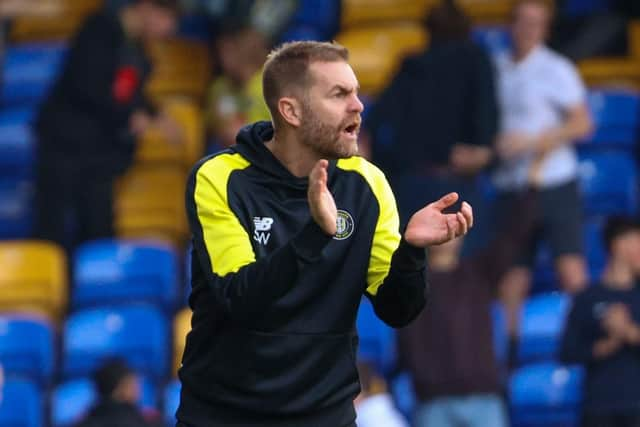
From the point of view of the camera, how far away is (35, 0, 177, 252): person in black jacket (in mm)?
10086

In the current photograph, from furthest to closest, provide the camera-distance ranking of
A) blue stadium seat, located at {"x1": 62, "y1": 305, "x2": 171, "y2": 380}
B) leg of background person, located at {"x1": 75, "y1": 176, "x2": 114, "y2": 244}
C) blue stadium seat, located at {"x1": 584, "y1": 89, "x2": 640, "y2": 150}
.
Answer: blue stadium seat, located at {"x1": 584, "y1": 89, "x2": 640, "y2": 150} → leg of background person, located at {"x1": 75, "y1": 176, "x2": 114, "y2": 244} → blue stadium seat, located at {"x1": 62, "y1": 305, "x2": 171, "y2": 380}

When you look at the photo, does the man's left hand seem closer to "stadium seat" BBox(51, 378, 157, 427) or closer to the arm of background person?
the arm of background person

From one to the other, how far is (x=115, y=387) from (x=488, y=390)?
1761 mm

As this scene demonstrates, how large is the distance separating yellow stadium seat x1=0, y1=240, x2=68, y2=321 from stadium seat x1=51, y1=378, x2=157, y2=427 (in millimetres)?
726

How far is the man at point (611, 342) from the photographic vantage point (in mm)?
8234

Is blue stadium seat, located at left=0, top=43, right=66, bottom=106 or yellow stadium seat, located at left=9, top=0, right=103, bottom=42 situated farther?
yellow stadium seat, located at left=9, top=0, right=103, bottom=42

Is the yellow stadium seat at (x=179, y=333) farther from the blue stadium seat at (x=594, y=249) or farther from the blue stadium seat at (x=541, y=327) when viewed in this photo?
A: the blue stadium seat at (x=594, y=249)

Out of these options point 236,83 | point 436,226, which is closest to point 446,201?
point 436,226

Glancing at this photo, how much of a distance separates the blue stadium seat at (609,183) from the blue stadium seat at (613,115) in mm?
Result: 201

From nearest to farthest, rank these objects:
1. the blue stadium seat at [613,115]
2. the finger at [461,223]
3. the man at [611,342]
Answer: the finger at [461,223] → the man at [611,342] → the blue stadium seat at [613,115]

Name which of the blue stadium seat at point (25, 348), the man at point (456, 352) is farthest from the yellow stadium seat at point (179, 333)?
the man at point (456, 352)

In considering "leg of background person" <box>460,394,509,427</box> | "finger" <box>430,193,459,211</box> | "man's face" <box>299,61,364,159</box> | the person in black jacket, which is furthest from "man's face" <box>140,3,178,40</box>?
"finger" <box>430,193,459,211</box>

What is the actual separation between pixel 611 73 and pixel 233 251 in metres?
6.81

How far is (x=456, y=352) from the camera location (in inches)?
337
